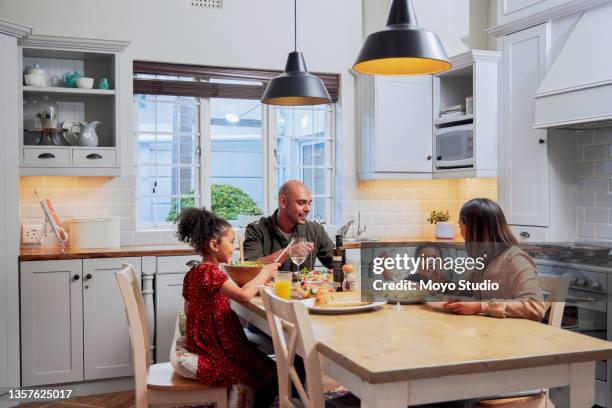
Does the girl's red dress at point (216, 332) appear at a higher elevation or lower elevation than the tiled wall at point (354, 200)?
lower

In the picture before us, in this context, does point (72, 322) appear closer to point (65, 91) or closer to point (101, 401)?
point (101, 401)

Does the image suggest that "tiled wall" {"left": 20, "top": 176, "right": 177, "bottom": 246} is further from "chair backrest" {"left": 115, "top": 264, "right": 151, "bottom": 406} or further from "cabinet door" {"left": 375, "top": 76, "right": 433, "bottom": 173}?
"chair backrest" {"left": 115, "top": 264, "right": 151, "bottom": 406}

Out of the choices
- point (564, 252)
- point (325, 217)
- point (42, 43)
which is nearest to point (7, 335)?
point (42, 43)

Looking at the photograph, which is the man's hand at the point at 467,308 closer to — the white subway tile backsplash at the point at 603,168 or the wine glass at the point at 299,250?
the wine glass at the point at 299,250

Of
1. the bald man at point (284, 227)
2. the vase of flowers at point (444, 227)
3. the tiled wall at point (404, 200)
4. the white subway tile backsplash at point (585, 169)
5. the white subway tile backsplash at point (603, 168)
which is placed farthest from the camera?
the tiled wall at point (404, 200)

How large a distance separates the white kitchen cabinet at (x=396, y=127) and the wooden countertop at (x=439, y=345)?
3049mm

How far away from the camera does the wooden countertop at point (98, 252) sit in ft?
13.8

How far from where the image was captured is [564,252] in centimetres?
433

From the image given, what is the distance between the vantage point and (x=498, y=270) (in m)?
2.54

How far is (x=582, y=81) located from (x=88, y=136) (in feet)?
10.8

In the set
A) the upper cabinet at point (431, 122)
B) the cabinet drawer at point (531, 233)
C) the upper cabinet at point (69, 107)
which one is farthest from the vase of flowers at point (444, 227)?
the upper cabinet at point (69, 107)

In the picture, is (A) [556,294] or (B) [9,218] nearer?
(A) [556,294]

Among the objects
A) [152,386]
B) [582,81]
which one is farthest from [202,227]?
[582,81]

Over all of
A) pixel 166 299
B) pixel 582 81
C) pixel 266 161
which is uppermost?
pixel 582 81
